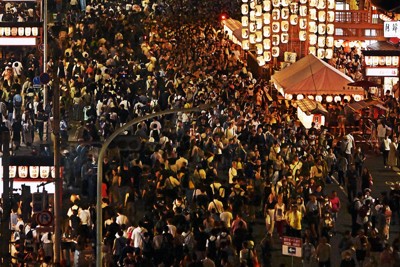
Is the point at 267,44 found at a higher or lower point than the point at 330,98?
higher

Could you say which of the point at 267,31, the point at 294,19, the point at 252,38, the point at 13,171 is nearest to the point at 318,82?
the point at 294,19

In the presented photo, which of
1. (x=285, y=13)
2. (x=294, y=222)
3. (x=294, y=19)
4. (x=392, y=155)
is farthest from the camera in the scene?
(x=285, y=13)

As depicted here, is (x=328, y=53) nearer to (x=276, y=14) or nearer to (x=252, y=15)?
(x=276, y=14)

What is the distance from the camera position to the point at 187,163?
33.7 meters

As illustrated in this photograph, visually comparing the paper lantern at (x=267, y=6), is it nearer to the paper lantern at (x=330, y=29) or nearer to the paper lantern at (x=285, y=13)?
the paper lantern at (x=285, y=13)

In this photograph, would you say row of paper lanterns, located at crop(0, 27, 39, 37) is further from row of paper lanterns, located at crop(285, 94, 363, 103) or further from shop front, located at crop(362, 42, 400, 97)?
shop front, located at crop(362, 42, 400, 97)

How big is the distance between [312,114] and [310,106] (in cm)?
143

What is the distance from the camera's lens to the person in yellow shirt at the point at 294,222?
92.8ft

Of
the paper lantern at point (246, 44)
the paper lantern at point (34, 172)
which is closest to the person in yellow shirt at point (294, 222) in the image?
the paper lantern at point (34, 172)

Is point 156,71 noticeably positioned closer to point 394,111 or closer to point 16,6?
point 394,111

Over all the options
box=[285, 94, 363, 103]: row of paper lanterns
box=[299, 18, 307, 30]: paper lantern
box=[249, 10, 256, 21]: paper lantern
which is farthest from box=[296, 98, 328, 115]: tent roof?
box=[249, 10, 256, 21]: paper lantern

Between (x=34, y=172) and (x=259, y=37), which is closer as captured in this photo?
(x=34, y=172)

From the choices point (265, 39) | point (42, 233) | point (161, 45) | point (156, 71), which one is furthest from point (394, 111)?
point (42, 233)

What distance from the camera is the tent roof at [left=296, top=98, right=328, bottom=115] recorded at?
42.6 metres
